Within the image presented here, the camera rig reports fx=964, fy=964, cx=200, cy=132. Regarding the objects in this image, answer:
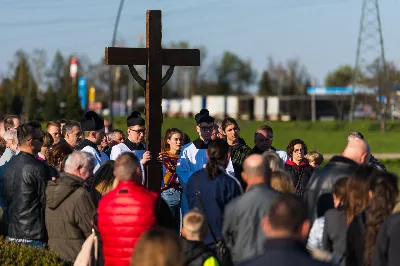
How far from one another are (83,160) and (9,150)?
320 centimetres

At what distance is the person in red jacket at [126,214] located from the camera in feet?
24.9

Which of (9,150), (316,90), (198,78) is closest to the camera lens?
(9,150)

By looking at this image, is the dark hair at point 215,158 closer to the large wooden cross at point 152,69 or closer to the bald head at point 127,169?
the bald head at point 127,169

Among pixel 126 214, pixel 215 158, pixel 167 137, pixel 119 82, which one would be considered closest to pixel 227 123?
pixel 167 137

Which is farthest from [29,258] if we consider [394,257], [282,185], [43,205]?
[394,257]

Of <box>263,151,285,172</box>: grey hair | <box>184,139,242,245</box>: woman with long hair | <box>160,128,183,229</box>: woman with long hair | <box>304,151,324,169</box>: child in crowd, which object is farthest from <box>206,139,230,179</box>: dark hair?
<box>304,151,324,169</box>: child in crowd

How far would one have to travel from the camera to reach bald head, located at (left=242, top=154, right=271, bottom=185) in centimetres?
767

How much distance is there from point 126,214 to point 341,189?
5.62 ft

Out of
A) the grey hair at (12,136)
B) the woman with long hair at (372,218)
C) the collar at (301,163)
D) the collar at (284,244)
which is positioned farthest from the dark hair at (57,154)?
the collar at (284,244)

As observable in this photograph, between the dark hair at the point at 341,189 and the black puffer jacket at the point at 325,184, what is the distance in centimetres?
27

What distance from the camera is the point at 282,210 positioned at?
17.9 ft

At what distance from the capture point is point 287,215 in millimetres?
5422

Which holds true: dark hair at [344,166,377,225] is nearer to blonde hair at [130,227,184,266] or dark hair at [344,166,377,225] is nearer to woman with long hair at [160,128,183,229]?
blonde hair at [130,227,184,266]

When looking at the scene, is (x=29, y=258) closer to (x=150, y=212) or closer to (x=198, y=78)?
(x=150, y=212)
